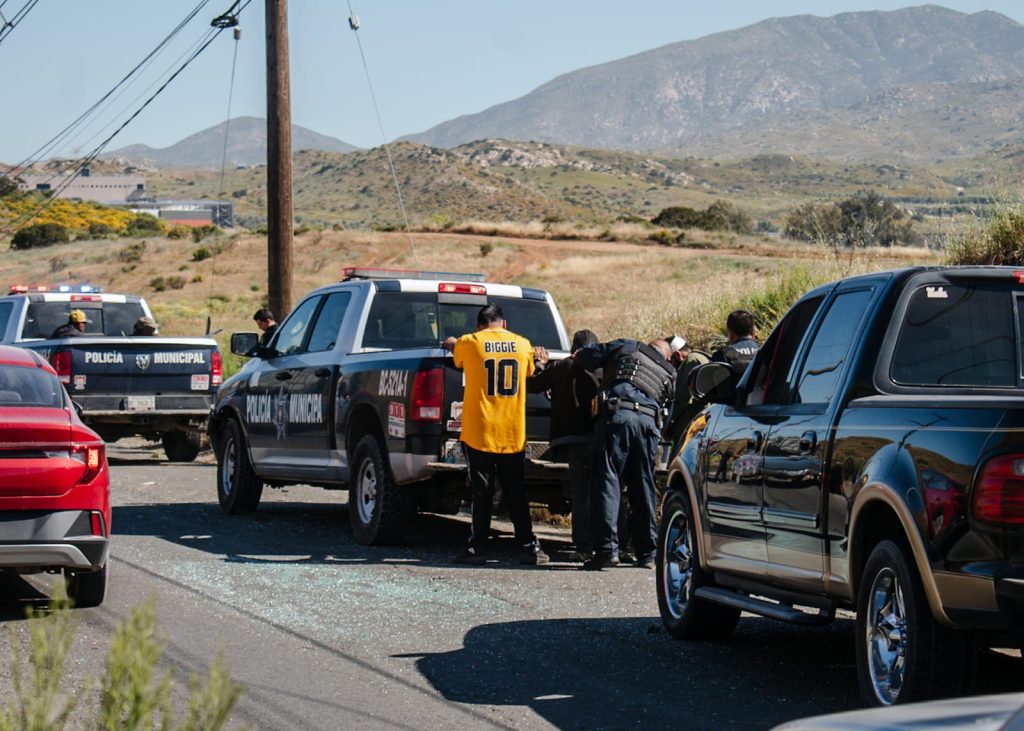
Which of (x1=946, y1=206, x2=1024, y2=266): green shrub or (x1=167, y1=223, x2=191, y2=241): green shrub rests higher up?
(x1=167, y1=223, x2=191, y2=241): green shrub

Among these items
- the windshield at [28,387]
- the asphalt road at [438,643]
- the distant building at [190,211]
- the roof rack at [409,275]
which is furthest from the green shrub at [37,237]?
the windshield at [28,387]

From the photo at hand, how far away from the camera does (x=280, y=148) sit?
20812 millimetres

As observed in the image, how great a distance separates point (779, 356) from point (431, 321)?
218 inches

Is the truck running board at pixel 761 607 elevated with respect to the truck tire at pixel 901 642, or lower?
lower

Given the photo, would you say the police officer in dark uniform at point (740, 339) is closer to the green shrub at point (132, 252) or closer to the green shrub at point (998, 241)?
the green shrub at point (998, 241)

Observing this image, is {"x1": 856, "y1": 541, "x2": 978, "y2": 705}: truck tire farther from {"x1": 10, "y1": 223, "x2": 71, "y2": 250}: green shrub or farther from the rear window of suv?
{"x1": 10, "y1": 223, "x2": 71, "y2": 250}: green shrub

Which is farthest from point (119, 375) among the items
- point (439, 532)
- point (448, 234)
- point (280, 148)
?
point (448, 234)

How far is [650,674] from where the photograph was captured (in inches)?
312

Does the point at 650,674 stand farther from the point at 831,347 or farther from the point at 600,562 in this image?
the point at 600,562

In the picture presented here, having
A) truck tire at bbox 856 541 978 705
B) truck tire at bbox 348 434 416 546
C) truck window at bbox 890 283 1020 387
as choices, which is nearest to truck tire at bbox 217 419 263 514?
truck tire at bbox 348 434 416 546

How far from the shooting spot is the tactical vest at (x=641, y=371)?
11617 millimetres

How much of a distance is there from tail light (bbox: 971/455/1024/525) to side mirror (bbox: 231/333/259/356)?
9798 mm

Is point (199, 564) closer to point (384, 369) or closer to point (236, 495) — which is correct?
point (384, 369)

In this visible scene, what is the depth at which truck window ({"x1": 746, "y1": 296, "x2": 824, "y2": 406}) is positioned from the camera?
808 cm
